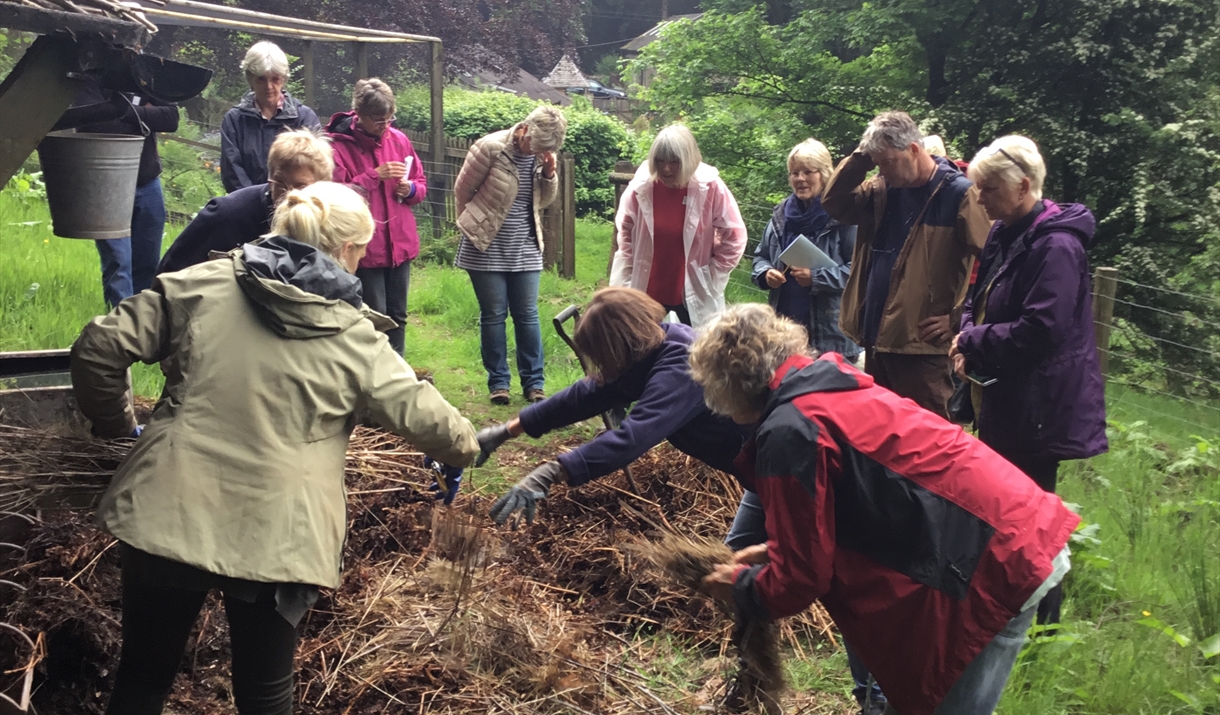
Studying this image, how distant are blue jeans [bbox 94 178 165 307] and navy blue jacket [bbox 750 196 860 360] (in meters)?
3.40

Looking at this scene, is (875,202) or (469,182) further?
(469,182)

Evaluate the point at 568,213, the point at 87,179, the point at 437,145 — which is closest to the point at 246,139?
the point at 87,179

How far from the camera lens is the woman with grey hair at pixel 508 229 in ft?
18.6

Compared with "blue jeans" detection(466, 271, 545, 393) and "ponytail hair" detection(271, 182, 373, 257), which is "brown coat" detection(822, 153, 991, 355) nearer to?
"blue jeans" detection(466, 271, 545, 393)

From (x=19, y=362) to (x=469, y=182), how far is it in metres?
2.65

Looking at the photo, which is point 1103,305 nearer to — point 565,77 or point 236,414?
point 236,414

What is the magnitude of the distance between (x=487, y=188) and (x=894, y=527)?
397 cm

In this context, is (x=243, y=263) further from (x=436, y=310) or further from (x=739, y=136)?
(x=739, y=136)

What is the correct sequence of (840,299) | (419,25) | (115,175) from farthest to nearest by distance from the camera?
(419,25)
(840,299)
(115,175)

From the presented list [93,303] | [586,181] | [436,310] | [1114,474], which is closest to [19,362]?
[93,303]

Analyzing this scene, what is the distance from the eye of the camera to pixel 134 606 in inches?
86.3

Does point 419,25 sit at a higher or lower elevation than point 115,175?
higher

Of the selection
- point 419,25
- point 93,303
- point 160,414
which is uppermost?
point 419,25

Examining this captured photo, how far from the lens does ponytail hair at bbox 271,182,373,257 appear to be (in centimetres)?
245
